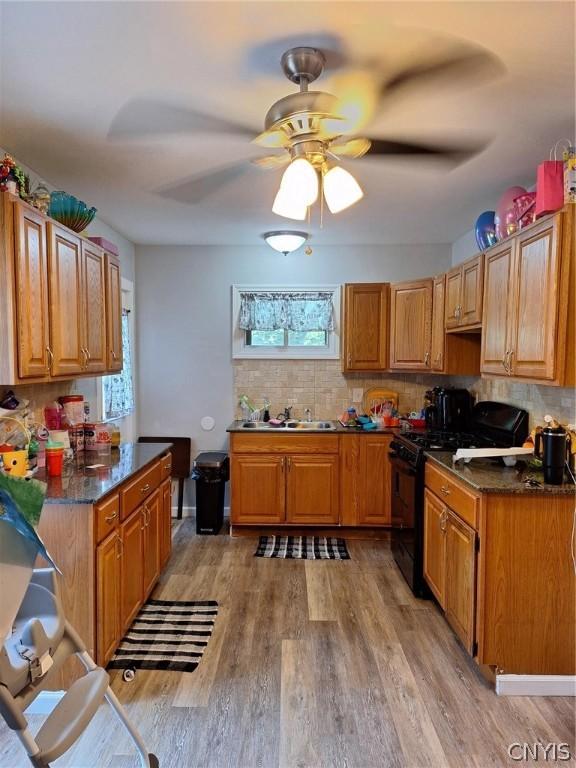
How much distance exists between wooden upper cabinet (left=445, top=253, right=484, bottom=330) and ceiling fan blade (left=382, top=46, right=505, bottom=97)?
1.24m

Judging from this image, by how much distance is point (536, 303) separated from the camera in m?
2.13

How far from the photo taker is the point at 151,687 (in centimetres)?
205

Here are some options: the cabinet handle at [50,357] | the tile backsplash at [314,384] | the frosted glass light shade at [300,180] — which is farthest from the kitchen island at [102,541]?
the tile backsplash at [314,384]

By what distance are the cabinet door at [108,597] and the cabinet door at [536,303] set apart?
2.10m

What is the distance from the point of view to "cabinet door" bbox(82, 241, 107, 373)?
2646mm

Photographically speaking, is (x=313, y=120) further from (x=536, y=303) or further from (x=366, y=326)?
(x=366, y=326)

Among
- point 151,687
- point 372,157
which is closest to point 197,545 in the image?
point 151,687

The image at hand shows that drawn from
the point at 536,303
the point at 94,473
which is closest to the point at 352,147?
the point at 536,303

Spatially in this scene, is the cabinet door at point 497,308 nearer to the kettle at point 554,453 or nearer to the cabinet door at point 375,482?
the kettle at point 554,453

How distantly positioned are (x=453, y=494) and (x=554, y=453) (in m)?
0.52

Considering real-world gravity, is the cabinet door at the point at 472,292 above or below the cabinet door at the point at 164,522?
above

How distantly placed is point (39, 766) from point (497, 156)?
117 inches

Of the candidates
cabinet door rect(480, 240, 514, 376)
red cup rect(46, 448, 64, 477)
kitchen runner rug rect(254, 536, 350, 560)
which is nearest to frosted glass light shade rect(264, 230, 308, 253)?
cabinet door rect(480, 240, 514, 376)

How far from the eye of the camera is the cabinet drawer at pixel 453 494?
6.89 feet
